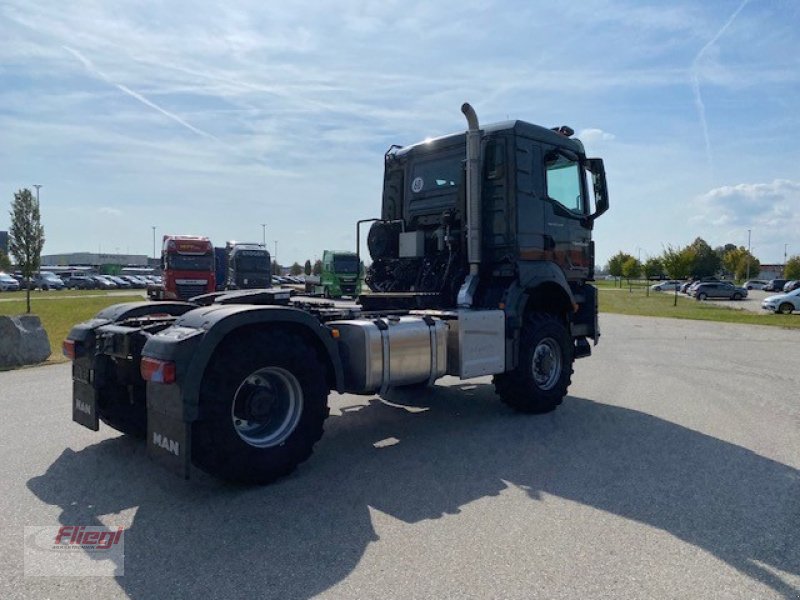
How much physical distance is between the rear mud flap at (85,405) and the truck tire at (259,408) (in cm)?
136

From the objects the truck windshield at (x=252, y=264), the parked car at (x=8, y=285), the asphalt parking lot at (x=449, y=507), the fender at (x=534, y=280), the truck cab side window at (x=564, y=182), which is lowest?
the asphalt parking lot at (x=449, y=507)

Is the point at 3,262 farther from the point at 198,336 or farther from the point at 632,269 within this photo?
the point at 198,336

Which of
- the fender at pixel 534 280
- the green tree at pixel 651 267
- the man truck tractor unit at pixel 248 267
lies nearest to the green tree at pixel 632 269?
the green tree at pixel 651 267

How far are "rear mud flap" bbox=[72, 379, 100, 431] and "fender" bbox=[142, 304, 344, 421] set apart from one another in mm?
1022

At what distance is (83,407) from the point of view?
528 centimetres

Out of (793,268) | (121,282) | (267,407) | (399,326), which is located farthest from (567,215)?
(793,268)

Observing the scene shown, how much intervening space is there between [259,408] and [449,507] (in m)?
1.67

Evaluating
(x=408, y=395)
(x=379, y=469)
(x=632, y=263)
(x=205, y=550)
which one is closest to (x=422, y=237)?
(x=408, y=395)

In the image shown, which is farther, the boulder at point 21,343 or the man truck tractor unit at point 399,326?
the boulder at point 21,343

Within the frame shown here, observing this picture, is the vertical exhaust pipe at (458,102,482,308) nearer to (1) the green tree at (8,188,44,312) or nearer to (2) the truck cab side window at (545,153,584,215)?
(2) the truck cab side window at (545,153,584,215)

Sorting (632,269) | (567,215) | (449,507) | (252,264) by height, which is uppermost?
(632,269)

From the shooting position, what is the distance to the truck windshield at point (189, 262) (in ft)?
88.0

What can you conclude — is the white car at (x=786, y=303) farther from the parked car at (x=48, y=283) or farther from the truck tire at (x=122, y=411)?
the parked car at (x=48, y=283)

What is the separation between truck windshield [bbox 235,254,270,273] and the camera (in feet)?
92.2
